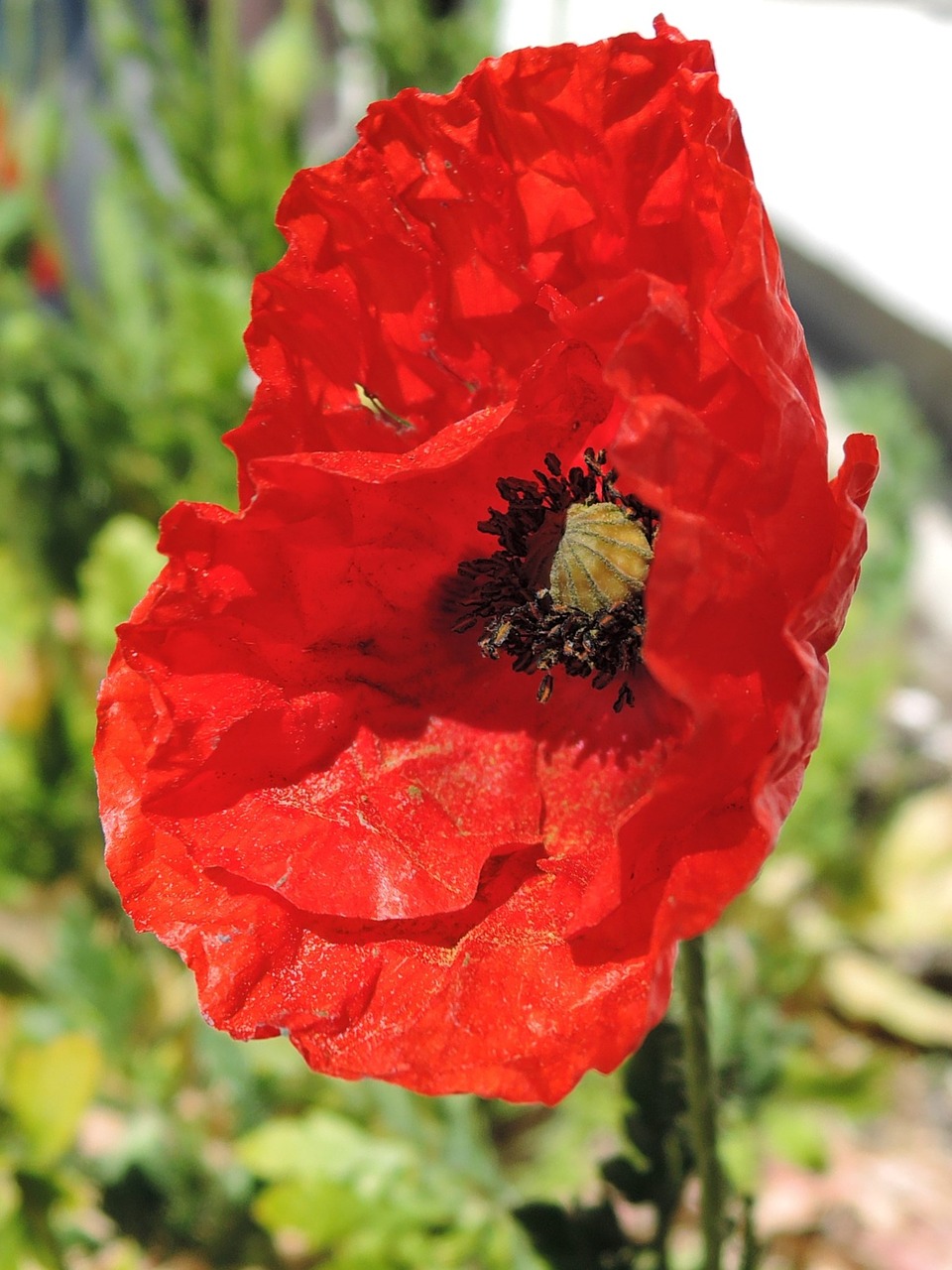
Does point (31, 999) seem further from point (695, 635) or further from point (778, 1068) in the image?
point (695, 635)

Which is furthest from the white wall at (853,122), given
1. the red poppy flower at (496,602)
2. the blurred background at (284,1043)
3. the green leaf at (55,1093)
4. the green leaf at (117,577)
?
the green leaf at (55,1093)

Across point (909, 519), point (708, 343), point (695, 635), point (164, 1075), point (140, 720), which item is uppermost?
point (708, 343)

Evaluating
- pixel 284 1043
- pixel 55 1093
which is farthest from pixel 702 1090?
pixel 284 1043

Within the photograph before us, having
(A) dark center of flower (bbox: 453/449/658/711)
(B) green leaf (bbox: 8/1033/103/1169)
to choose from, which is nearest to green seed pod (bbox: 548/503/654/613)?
(A) dark center of flower (bbox: 453/449/658/711)

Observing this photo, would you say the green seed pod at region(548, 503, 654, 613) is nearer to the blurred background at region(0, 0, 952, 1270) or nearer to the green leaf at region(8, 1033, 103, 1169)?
the blurred background at region(0, 0, 952, 1270)

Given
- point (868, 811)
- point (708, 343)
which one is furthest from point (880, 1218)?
point (708, 343)

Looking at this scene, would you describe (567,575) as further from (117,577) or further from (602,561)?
(117,577)
